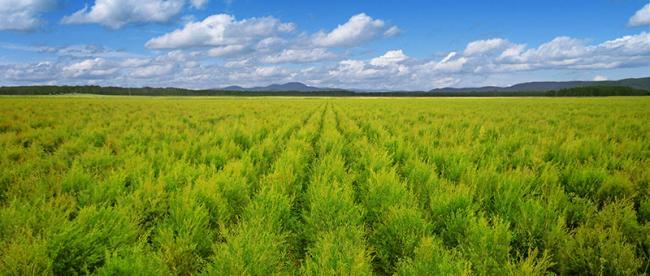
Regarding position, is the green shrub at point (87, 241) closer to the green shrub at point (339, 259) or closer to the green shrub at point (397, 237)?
the green shrub at point (339, 259)

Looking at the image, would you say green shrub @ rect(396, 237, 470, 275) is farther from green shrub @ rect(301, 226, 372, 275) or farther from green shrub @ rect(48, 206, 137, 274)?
green shrub @ rect(48, 206, 137, 274)

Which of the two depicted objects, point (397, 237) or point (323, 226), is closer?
point (397, 237)

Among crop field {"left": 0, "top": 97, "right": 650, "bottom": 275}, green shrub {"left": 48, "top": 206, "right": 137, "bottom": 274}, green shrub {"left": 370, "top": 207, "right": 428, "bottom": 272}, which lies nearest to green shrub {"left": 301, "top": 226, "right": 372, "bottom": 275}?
crop field {"left": 0, "top": 97, "right": 650, "bottom": 275}

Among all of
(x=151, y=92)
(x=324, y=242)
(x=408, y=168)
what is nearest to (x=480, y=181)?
(x=408, y=168)

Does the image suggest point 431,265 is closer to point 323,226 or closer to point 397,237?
point 397,237

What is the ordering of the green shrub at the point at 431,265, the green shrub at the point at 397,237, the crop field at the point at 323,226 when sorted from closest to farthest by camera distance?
the green shrub at the point at 431,265
the crop field at the point at 323,226
the green shrub at the point at 397,237

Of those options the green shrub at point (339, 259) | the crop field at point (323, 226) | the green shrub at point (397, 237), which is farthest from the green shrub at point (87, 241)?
the green shrub at point (397, 237)

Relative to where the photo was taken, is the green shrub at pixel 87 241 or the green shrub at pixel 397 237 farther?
the green shrub at pixel 397 237

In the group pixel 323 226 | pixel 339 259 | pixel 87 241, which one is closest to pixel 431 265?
pixel 339 259

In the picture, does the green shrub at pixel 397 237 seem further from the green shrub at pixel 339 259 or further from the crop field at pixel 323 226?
the green shrub at pixel 339 259

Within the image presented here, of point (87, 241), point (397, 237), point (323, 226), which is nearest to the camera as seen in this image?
point (87, 241)

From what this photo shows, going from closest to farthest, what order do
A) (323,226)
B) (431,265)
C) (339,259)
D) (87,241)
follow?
(431,265), (339,259), (87,241), (323,226)

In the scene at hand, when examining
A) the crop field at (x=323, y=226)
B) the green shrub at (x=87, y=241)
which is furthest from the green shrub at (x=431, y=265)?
the green shrub at (x=87, y=241)

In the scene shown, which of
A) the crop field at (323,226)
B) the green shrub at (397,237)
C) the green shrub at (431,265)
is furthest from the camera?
the green shrub at (397,237)
